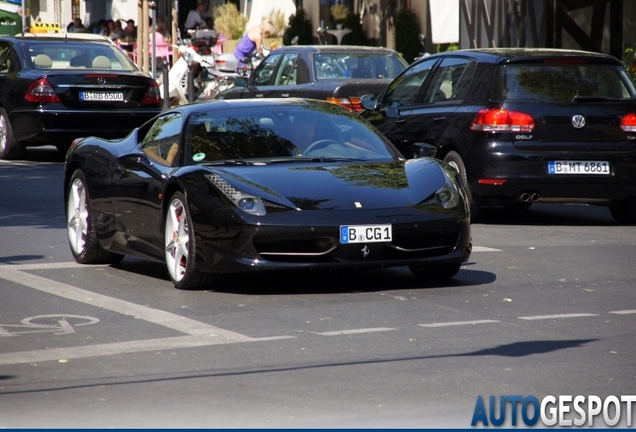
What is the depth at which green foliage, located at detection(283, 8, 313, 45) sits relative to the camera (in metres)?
43.0

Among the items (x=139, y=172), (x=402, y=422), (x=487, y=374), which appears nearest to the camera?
(x=402, y=422)

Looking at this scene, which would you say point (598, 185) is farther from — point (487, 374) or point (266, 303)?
point (487, 374)

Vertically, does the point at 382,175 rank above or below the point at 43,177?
above

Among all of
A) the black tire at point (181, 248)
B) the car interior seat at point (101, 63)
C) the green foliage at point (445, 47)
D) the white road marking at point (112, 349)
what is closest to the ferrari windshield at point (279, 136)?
the black tire at point (181, 248)

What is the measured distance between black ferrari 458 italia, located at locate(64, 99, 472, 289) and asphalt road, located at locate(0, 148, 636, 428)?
25 cm

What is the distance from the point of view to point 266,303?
8961 mm

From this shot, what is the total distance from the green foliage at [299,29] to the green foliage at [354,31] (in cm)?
262

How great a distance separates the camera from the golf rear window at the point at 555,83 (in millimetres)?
13484

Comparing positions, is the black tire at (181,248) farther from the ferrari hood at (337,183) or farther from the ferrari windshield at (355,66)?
the ferrari windshield at (355,66)

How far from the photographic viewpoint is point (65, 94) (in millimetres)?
19922

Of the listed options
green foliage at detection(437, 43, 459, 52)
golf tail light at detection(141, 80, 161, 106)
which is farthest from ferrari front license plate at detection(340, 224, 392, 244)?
green foliage at detection(437, 43, 459, 52)

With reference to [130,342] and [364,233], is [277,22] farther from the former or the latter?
[130,342]

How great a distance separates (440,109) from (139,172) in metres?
4.48

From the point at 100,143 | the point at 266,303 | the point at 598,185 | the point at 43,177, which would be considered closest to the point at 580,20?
the point at 43,177
